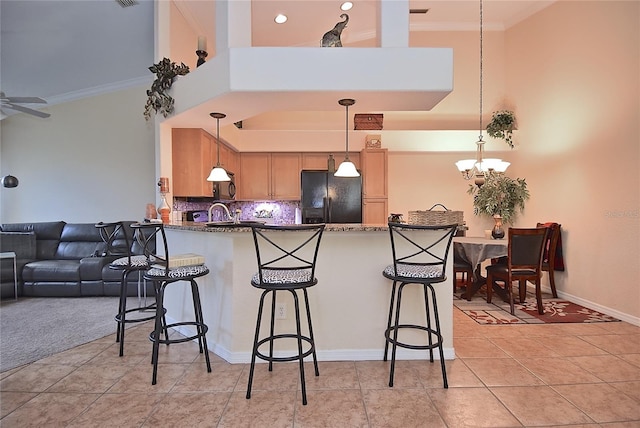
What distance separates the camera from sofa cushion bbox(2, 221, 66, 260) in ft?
16.8

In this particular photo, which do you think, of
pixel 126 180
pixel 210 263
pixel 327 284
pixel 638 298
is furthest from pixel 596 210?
pixel 126 180

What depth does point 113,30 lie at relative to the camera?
4312mm

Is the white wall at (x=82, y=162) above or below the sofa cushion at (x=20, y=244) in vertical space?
above

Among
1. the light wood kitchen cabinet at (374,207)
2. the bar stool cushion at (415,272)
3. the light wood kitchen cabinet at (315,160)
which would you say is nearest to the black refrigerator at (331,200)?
the light wood kitchen cabinet at (374,207)

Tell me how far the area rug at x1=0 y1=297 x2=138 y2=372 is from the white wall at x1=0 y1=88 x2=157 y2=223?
1.73 m

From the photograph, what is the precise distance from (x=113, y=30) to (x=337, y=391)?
4746 mm

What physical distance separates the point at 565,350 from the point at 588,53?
3446 mm

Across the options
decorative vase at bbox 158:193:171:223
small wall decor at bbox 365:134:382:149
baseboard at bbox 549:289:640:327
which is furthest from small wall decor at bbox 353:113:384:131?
baseboard at bbox 549:289:640:327

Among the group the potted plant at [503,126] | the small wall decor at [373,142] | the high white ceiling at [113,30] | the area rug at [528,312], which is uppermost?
the high white ceiling at [113,30]

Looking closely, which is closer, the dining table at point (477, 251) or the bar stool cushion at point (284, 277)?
the bar stool cushion at point (284, 277)

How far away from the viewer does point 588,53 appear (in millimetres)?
4148

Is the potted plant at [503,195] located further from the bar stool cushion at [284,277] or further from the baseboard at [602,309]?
the bar stool cushion at [284,277]

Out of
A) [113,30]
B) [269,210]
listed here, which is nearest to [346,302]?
[269,210]

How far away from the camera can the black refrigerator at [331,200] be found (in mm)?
5418
